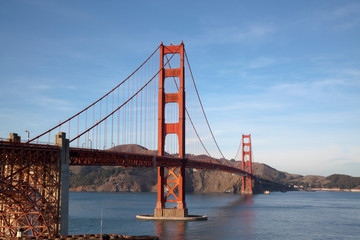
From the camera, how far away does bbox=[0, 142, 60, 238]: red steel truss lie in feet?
129

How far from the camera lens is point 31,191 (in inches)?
1588

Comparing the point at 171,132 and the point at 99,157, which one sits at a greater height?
the point at 171,132

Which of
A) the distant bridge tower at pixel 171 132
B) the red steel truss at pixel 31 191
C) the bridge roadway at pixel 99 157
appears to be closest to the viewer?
the bridge roadway at pixel 99 157

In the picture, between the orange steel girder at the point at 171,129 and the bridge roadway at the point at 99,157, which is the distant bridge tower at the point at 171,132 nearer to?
the orange steel girder at the point at 171,129

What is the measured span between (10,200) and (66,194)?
5.28 m

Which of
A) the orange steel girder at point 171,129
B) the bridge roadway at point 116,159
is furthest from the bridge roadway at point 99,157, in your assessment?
the orange steel girder at point 171,129

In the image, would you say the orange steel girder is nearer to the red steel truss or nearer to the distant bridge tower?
the distant bridge tower

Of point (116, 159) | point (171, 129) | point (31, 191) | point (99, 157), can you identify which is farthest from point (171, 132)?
point (31, 191)

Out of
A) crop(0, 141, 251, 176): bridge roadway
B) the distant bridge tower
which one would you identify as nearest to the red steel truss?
crop(0, 141, 251, 176): bridge roadway

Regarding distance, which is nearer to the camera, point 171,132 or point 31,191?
point 31,191

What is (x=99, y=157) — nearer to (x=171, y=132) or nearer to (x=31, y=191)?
(x=31, y=191)

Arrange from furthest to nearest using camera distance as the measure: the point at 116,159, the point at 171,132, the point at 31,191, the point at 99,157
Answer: the point at 171,132 < the point at 116,159 < the point at 99,157 < the point at 31,191

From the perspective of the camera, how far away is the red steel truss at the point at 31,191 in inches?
1543

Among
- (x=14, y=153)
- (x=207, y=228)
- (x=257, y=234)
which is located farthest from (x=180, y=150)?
(x=14, y=153)
